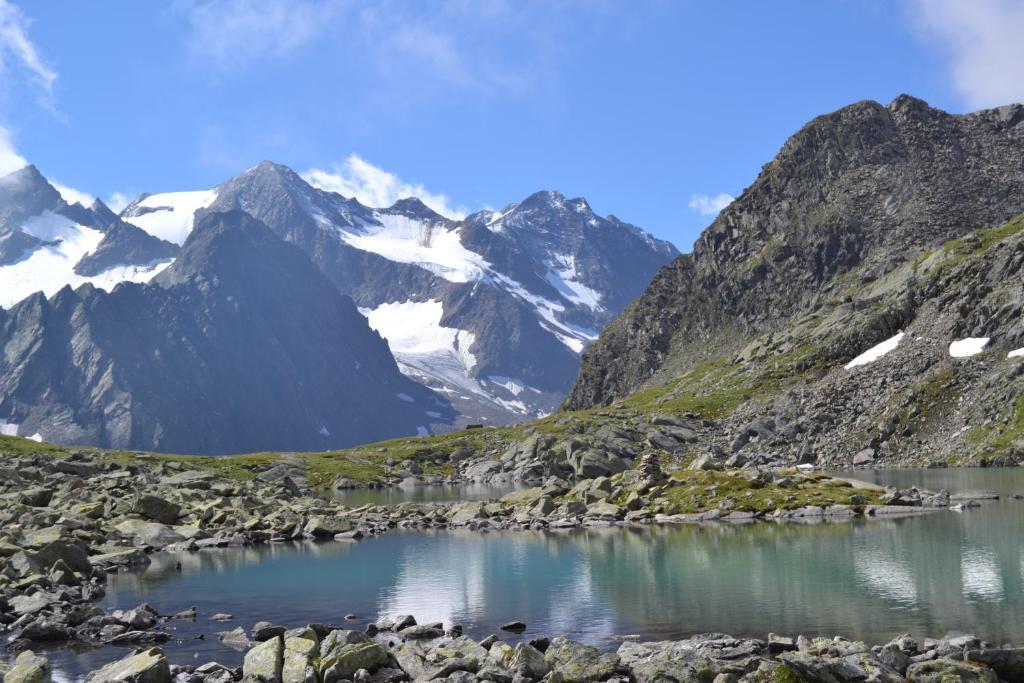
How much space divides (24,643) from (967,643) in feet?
132

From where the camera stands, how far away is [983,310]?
150 meters

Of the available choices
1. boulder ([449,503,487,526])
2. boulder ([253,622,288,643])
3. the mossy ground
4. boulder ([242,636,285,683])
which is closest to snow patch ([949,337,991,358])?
the mossy ground

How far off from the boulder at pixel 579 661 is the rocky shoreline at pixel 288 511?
31.5 meters

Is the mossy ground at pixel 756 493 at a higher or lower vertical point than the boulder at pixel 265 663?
higher

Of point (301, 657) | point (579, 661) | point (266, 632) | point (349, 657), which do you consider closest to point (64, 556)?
point (266, 632)

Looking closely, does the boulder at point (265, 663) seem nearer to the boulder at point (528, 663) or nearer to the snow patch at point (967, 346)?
the boulder at point (528, 663)

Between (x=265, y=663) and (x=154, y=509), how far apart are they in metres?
63.0

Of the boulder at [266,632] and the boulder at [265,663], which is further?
the boulder at [266,632]

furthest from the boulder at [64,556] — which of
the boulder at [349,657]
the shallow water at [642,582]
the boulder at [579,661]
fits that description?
the boulder at [579,661]

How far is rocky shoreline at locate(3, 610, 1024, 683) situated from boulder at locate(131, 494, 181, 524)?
56.0 metres

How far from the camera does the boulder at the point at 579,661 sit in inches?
1260

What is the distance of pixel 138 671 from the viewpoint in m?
33.2

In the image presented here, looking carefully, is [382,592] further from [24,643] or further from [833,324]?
[833,324]

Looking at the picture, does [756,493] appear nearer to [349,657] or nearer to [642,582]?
[642,582]
